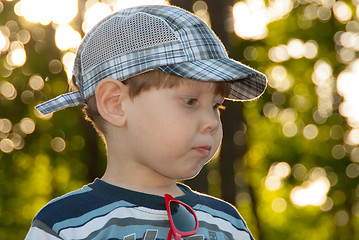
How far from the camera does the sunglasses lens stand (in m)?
2.82

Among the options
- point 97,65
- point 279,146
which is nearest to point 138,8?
point 97,65

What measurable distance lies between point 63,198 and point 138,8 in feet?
3.51

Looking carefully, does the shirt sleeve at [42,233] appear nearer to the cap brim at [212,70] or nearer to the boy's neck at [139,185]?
the boy's neck at [139,185]

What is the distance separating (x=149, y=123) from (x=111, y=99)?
28 centimetres

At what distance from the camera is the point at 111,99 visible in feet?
9.76

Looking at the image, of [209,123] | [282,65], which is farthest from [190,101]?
[282,65]

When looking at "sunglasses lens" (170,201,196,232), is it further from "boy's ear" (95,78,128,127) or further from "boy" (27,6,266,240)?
"boy's ear" (95,78,128,127)

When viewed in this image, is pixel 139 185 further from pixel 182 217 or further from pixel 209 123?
pixel 209 123

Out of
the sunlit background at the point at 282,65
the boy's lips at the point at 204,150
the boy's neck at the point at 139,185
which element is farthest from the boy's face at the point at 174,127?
the sunlit background at the point at 282,65

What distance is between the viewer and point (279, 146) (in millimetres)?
21906

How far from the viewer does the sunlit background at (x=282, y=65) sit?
698 inches

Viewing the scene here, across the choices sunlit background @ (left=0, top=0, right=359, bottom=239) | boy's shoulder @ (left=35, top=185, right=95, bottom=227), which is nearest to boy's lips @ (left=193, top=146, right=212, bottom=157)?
boy's shoulder @ (left=35, top=185, right=95, bottom=227)

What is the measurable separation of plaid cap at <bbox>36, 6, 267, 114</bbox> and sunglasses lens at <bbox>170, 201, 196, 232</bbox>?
0.65 metres

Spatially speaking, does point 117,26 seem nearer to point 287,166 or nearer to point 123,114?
point 123,114
